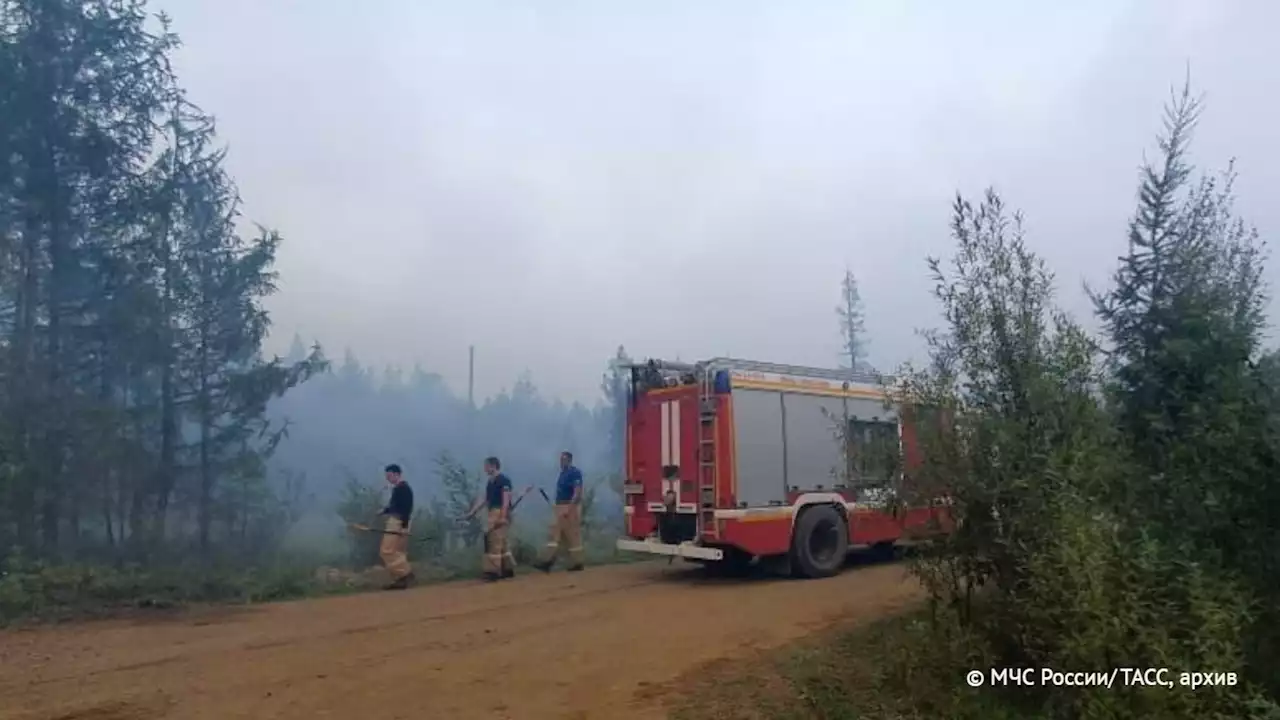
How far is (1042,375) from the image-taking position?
6.56 m

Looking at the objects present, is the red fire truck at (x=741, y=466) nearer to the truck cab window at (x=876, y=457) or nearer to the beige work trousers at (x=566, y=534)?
the beige work trousers at (x=566, y=534)

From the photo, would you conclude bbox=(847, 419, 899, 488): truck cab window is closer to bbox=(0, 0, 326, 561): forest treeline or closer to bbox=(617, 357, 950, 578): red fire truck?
bbox=(617, 357, 950, 578): red fire truck

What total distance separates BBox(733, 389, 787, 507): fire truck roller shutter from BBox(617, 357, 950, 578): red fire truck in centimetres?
1

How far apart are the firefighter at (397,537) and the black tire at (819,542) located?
525 cm

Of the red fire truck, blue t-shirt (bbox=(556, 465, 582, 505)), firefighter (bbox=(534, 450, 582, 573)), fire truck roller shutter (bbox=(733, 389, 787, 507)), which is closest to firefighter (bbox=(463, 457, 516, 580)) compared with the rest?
firefighter (bbox=(534, 450, 582, 573))

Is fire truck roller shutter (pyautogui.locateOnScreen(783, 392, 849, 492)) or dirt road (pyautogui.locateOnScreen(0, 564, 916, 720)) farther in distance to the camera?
fire truck roller shutter (pyautogui.locateOnScreen(783, 392, 849, 492))

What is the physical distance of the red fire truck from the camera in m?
12.3

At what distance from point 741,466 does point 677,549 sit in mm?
1362

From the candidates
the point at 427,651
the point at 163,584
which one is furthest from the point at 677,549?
the point at 163,584

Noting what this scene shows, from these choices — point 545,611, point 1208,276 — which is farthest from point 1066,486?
point 545,611

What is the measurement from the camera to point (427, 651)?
8.34 m

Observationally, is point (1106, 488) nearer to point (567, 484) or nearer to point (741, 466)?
point (741, 466)

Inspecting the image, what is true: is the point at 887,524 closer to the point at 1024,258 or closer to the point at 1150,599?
the point at 1024,258

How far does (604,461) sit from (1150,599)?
48.8 meters
